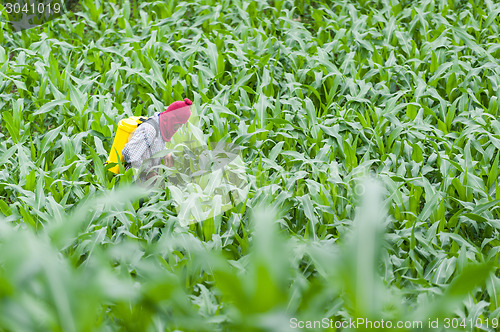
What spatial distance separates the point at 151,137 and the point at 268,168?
32.3 inches

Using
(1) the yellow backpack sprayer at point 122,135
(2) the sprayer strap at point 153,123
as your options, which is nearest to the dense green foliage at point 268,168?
(1) the yellow backpack sprayer at point 122,135

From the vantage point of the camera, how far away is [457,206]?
290 cm

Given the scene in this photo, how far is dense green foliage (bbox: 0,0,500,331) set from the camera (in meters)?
1.05

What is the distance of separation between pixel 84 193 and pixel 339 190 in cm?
168

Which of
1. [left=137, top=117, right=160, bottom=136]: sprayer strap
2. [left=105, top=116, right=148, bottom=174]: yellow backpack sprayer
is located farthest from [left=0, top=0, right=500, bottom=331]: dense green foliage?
[left=137, top=117, right=160, bottom=136]: sprayer strap

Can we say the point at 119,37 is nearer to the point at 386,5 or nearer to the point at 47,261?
the point at 386,5

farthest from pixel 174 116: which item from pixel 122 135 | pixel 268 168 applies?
pixel 268 168

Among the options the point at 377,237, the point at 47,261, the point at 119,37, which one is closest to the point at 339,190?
the point at 377,237

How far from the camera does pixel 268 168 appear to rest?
3107 millimetres

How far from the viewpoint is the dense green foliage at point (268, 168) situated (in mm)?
1055

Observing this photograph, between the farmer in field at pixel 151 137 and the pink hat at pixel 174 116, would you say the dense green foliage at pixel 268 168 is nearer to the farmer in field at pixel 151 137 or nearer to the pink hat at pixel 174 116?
the farmer in field at pixel 151 137

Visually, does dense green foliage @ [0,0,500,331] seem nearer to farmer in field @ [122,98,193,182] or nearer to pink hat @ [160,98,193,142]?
farmer in field @ [122,98,193,182]

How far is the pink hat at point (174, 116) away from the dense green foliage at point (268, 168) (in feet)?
1.43

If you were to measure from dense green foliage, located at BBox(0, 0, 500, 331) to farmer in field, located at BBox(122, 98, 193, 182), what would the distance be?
7.3 inches
